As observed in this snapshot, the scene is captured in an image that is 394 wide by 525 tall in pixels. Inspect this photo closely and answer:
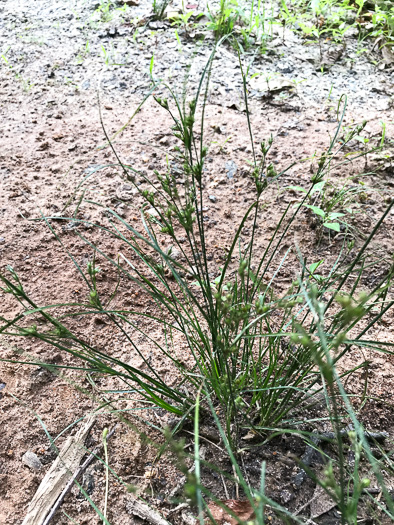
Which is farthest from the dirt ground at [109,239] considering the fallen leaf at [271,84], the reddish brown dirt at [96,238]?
the fallen leaf at [271,84]

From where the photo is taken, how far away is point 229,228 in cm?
194

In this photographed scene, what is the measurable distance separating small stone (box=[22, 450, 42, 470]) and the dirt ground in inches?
0.4

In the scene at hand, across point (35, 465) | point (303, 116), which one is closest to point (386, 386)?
point (35, 465)

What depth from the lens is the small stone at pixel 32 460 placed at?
120 centimetres

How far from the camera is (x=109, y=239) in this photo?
A: 1.85 metres

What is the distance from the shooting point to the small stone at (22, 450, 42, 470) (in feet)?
3.93

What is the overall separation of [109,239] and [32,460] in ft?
3.08

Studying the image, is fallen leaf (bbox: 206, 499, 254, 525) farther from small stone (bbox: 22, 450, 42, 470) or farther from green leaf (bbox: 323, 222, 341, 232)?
green leaf (bbox: 323, 222, 341, 232)

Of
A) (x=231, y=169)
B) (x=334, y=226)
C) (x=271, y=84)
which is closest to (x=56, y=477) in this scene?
(x=334, y=226)

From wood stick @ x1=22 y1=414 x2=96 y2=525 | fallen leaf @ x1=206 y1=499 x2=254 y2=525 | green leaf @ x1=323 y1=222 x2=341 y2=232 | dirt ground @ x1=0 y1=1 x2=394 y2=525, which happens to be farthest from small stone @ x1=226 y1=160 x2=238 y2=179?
fallen leaf @ x1=206 y1=499 x2=254 y2=525

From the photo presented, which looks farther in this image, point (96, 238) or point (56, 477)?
point (96, 238)

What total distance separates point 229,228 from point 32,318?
0.94m

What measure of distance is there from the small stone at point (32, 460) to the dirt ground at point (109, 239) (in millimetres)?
11

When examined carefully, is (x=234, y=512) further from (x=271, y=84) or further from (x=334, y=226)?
(x=271, y=84)
